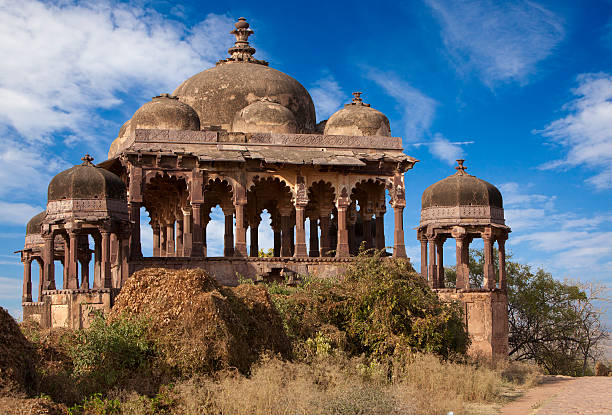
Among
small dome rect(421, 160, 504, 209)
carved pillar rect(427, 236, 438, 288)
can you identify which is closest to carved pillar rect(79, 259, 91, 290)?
carved pillar rect(427, 236, 438, 288)

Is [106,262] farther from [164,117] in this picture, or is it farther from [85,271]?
[85,271]

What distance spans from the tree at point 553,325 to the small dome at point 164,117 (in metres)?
12.4

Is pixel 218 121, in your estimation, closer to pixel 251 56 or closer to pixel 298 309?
pixel 251 56

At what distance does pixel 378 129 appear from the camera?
2541cm

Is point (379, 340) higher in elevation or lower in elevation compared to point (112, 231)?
lower

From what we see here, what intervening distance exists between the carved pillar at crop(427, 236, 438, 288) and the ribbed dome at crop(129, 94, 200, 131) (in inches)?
304

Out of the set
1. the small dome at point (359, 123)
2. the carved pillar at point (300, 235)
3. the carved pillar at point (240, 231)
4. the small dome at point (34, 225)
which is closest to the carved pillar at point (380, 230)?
the small dome at point (359, 123)

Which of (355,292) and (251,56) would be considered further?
(251,56)

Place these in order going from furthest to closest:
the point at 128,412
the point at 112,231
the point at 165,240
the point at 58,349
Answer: the point at 165,240 < the point at 112,231 < the point at 58,349 < the point at 128,412

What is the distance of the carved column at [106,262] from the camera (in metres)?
20.0

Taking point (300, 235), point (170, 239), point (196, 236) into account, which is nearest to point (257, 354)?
point (196, 236)

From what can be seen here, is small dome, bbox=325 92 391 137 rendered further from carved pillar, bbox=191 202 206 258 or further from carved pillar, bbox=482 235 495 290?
carved pillar, bbox=191 202 206 258

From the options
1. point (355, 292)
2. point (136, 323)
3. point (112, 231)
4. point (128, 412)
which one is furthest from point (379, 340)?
point (112, 231)

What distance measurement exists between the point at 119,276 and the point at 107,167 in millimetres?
4987
